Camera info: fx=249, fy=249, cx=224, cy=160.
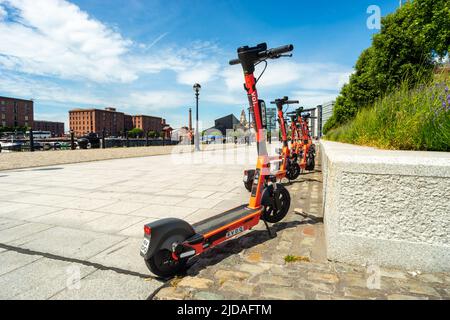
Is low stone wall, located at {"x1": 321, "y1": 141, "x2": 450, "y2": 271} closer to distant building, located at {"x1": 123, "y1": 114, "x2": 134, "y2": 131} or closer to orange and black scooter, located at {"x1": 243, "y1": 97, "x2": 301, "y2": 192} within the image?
orange and black scooter, located at {"x1": 243, "y1": 97, "x2": 301, "y2": 192}

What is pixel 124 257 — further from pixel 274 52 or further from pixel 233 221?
pixel 274 52

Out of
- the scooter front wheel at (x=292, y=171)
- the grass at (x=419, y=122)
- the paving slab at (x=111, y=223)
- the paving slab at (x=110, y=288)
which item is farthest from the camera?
the scooter front wheel at (x=292, y=171)

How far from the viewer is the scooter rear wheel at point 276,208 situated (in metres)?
3.04

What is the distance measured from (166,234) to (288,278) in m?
1.09

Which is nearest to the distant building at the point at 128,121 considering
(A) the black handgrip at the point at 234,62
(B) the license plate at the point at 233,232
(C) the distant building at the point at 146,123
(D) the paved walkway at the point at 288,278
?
(C) the distant building at the point at 146,123

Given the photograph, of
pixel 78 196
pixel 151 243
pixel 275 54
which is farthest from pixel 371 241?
pixel 78 196

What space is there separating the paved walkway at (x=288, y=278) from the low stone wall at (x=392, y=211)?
0.14 meters

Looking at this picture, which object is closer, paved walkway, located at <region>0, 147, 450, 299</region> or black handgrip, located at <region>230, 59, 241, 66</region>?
paved walkway, located at <region>0, 147, 450, 299</region>

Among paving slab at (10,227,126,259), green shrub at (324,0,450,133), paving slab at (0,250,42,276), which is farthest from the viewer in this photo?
green shrub at (324,0,450,133)

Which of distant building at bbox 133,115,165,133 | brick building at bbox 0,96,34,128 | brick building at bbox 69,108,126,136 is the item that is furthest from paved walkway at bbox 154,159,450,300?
distant building at bbox 133,115,165,133

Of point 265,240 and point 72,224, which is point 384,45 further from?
point 72,224

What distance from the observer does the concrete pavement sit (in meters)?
2.02

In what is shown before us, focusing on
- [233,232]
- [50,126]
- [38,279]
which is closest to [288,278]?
[233,232]

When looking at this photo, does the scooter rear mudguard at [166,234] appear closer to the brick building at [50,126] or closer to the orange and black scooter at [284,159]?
the orange and black scooter at [284,159]
